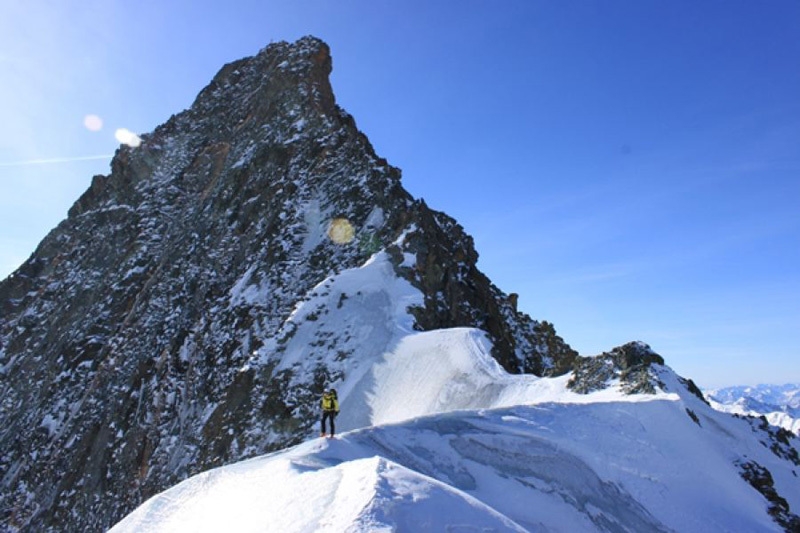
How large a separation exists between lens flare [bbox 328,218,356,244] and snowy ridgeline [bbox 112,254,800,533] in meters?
13.1

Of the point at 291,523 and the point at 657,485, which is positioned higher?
the point at 657,485

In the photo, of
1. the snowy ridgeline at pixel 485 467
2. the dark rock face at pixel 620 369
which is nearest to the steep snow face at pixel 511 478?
the snowy ridgeline at pixel 485 467

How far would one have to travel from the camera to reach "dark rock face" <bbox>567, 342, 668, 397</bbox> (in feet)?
64.4

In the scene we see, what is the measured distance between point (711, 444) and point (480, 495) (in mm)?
9809

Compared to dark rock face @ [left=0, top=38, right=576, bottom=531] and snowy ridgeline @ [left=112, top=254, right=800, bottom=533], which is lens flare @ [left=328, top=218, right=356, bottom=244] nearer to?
dark rock face @ [left=0, top=38, right=576, bottom=531]

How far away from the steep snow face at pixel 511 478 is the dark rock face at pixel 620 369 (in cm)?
88

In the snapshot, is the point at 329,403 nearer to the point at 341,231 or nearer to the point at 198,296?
the point at 341,231

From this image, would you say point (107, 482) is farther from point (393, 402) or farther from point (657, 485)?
point (657, 485)

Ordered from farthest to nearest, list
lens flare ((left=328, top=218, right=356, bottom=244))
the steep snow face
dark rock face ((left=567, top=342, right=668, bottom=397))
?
lens flare ((left=328, top=218, right=356, bottom=244))
dark rock face ((left=567, top=342, right=668, bottom=397))
the steep snow face

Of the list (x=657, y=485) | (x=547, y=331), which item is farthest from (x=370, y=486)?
(x=547, y=331)

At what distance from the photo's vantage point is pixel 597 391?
1977 centimetres

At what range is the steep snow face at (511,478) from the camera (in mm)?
6672

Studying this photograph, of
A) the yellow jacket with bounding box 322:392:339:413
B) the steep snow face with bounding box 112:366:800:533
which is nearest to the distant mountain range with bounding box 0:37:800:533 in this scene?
the steep snow face with bounding box 112:366:800:533

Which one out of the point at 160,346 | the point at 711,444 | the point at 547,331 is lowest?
the point at 711,444
